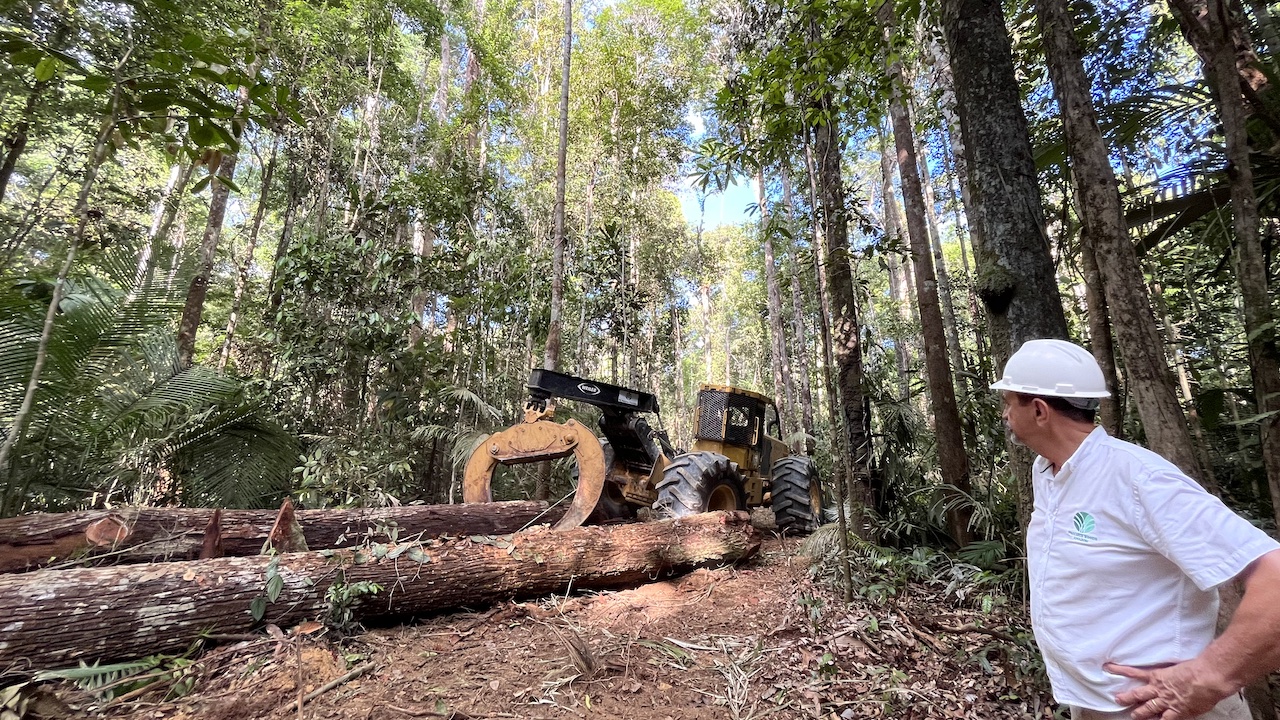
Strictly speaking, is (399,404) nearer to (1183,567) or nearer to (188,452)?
(188,452)

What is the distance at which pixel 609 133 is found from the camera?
14797 mm

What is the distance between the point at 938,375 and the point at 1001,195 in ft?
7.48

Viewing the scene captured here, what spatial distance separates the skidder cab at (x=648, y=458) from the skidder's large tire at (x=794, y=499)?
13 mm

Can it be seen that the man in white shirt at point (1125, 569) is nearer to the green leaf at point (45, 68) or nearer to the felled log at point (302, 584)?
the green leaf at point (45, 68)

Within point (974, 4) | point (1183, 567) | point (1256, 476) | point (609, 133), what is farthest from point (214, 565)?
point (609, 133)

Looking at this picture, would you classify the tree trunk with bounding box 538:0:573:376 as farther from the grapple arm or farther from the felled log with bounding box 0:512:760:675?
the felled log with bounding box 0:512:760:675

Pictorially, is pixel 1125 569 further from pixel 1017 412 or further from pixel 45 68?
pixel 45 68

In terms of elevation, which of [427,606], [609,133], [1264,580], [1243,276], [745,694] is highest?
[609,133]

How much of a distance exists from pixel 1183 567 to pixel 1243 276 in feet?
6.51

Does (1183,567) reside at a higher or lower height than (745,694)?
higher

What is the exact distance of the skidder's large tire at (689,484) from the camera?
17.9ft

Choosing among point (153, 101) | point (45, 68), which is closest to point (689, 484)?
point (153, 101)

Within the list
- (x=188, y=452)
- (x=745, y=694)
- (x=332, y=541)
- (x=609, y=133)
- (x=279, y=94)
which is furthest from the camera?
(x=609, y=133)

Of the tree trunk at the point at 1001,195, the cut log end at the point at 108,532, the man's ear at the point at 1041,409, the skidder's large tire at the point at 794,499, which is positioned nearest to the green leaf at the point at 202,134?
the man's ear at the point at 1041,409
